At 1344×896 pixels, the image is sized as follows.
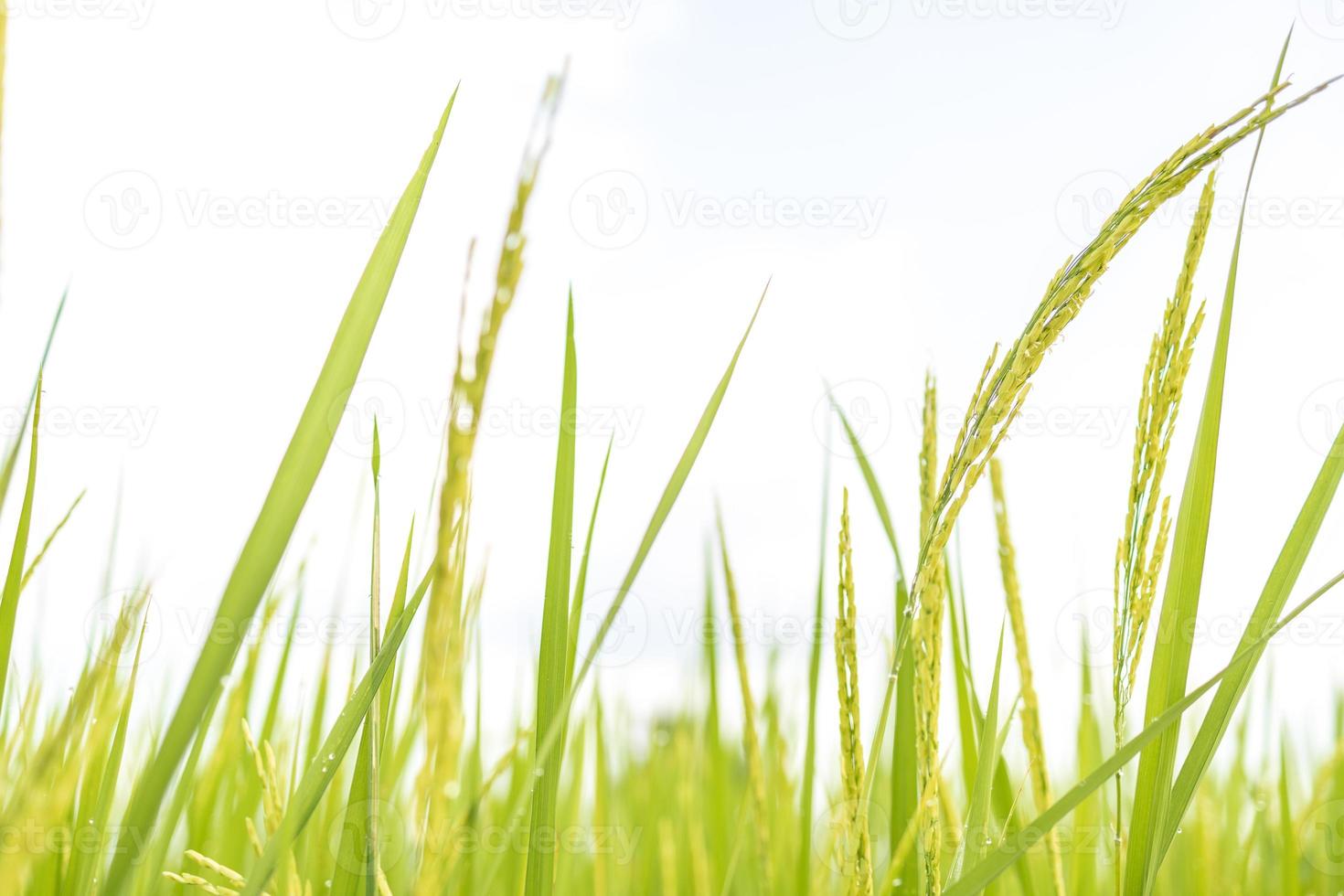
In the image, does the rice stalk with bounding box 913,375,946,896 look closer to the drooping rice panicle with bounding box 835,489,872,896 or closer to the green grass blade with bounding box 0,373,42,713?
the drooping rice panicle with bounding box 835,489,872,896

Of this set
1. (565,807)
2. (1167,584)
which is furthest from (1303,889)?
(565,807)

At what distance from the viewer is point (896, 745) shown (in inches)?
58.8

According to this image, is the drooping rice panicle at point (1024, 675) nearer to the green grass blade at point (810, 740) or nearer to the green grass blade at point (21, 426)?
the green grass blade at point (810, 740)

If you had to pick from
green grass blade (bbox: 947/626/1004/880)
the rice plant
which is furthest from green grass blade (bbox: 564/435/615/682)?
green grass blade (bbox: 947/626/1004/880)

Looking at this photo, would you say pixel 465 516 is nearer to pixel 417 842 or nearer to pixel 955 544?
pixel 417 842

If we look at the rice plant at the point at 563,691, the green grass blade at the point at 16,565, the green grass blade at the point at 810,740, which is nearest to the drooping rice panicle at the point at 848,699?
the rice plant at the point at 563,691

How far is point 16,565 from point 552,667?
24.5 inches

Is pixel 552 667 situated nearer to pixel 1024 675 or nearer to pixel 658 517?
pixel 658 517

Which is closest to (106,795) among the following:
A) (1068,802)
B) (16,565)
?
(16,565)

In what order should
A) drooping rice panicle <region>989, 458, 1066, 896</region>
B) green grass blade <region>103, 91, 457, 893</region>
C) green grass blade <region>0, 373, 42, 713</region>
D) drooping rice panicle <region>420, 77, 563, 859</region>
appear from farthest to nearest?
drooping rice panicle <region>989, 458, 1066, 896</region>, green grass blade <region>0, 373, 42, 713</region>, green grass blade <region>103, 91, 457, 893</region>, drooping rice panicle <region>420, 77, 563, 859</region>

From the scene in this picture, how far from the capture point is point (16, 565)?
1024 mm

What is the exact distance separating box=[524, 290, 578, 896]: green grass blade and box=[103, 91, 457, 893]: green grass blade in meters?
0.25

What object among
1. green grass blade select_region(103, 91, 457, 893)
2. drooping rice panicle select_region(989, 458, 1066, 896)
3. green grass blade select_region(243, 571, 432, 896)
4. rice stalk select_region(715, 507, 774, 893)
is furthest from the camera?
rice stalk select_region(715, 507, 774, 893)

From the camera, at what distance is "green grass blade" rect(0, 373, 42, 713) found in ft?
3.32
